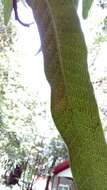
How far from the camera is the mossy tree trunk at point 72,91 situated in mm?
409

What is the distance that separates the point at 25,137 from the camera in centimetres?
1175

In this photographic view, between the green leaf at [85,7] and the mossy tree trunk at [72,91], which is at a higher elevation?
the green leaf at [85,7]

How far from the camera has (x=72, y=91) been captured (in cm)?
46

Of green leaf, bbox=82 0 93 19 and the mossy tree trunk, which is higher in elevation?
green leaf, bbox=82 0 93 19

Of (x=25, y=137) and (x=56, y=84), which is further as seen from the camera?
(x=25, y=137)

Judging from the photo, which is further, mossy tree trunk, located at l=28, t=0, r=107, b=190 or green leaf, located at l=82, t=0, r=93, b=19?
green leaf, located at l=82, t=0, r=93, b=19

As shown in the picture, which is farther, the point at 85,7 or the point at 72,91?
the point at 85,7

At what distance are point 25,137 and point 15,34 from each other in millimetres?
2702

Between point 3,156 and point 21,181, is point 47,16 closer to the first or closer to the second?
point 3,156

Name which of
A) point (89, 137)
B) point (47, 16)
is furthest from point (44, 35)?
point (89, 137)

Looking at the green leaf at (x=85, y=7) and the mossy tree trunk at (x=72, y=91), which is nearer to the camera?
the mossy tree trunk at (x=72, y=91)

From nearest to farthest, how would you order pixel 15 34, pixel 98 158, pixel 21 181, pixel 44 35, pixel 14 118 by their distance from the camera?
1. pixel 98 158
2. pixel 44 35
3. pixel 15 34
4. pixel 14 118
5. pixel 21 181

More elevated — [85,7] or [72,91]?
[85,7]

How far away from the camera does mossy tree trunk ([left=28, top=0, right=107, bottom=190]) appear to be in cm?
41
